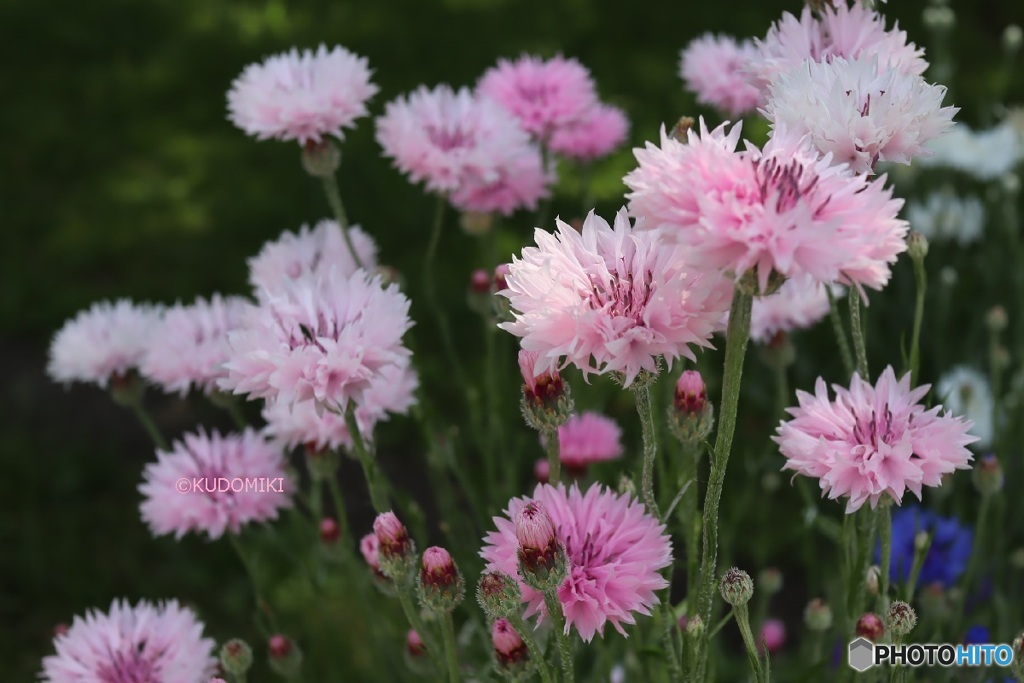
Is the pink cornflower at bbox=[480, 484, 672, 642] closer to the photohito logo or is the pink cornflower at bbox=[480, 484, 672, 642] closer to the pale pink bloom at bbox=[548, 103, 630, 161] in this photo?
the photohito logo

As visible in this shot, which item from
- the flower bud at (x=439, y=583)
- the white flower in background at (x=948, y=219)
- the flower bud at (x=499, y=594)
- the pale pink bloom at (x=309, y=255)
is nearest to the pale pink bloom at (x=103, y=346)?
the pale pink bloom at (x=309, y=255)

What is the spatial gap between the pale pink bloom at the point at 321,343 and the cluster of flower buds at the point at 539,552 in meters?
0.28

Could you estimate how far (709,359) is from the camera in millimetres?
2420

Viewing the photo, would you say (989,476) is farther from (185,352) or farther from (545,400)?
(185,352)

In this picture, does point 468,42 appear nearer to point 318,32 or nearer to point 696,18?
point 318,32

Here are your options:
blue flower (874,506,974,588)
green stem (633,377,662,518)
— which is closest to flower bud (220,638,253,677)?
green stem (633,377,662,518)

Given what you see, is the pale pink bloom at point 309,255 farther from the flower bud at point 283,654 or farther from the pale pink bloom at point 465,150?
the flower bud at point 283,654

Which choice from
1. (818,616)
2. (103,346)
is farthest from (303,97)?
(818,616)

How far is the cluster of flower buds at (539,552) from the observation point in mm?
997

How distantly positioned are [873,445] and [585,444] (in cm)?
63

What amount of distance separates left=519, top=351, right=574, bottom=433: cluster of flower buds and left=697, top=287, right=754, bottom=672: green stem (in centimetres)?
19

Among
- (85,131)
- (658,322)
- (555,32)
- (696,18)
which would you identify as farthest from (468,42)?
(658,322)

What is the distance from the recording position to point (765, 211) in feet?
2.82

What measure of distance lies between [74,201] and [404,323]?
2.78 meters
